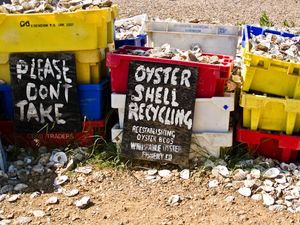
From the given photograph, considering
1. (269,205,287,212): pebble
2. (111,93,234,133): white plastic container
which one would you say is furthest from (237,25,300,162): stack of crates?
(269,205,287,212): pebble

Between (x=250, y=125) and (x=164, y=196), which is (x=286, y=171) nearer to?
(x=250, y=125)

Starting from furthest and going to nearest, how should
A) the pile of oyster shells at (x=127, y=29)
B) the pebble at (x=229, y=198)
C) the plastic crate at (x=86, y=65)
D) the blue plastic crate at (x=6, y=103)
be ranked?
the pile of oyster shells at (x=127, y=29), the blue plastic crate at (x=6, y=103), the plastic crate at (x=86, y=65), the pebble at (x=229, y=198)

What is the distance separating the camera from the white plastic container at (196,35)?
5211 millimetres

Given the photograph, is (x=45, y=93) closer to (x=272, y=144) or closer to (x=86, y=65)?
(x=86, y=65)

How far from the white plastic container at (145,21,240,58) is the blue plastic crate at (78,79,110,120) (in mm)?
1021

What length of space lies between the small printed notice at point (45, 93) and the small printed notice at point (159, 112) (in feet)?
1.61

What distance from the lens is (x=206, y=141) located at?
4.23 metres

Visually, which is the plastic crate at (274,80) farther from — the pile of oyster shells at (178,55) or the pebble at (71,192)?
the pebble at (71,192)

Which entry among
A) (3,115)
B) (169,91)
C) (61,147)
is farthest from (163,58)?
(3,115)

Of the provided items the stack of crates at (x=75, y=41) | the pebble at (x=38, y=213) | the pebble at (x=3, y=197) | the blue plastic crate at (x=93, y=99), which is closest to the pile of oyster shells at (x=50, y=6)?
the stack of crates at (x=75, y=41)

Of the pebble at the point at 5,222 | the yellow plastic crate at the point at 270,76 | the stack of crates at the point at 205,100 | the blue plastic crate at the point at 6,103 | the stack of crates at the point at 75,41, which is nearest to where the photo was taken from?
the pebble at the point at 5,222

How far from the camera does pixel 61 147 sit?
4520 mm

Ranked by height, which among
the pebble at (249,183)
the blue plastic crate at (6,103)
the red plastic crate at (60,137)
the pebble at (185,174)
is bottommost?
the pebble at (185,174)

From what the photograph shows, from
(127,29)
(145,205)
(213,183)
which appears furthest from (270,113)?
(127,29)
